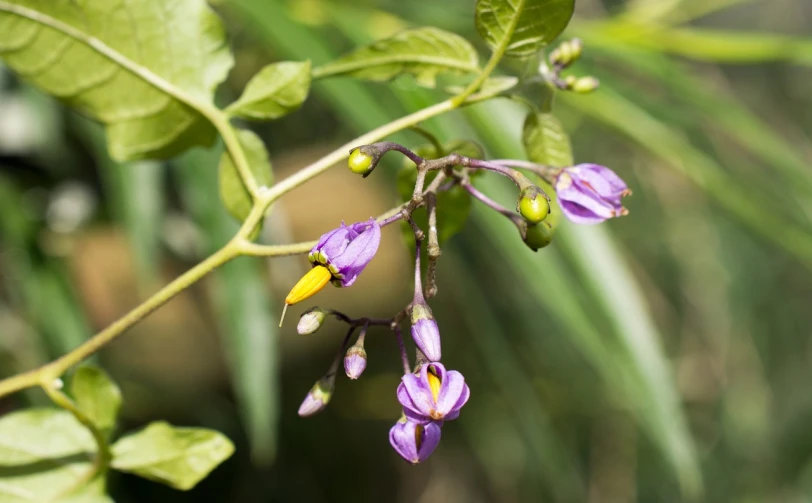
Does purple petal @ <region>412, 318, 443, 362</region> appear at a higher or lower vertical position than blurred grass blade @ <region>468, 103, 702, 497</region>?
higher

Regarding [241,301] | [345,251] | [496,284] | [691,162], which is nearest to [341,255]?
[345,251]

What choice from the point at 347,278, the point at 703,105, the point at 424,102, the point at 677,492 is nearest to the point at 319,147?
the point at 703,105

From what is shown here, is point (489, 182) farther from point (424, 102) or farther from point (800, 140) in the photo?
point (800, 140)

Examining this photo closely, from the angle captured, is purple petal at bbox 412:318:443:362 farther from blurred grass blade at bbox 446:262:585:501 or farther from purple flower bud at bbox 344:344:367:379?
blurred grass blade at bbox 446:262:585:501

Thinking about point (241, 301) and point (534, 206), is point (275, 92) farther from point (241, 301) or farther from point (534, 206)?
point (241, 301)

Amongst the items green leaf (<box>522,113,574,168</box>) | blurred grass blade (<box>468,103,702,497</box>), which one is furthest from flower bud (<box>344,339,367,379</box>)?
blurred grass blade (<box>468,103,702,497</box>)

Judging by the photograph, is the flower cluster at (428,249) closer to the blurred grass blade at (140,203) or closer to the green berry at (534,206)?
the green berry at (534,206)

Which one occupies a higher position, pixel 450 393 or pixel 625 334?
pixel 450 393
